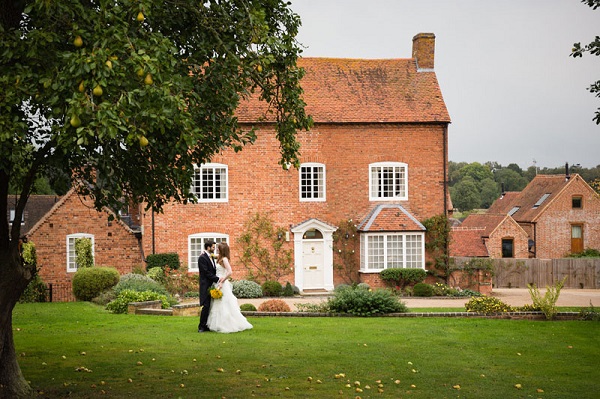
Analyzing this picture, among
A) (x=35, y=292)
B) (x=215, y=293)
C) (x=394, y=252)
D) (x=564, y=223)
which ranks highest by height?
(x=564, y=223)

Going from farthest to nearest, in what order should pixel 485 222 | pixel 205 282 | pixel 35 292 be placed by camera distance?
pixel 485 222 < pixel 35 292 < pixel 205 282

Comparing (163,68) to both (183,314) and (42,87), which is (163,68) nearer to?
(42,87)

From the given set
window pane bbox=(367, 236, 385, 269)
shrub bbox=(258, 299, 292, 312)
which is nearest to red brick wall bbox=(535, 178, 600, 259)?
window pane bbox=(367, 236, 385, 269)

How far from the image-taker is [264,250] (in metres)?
31.4

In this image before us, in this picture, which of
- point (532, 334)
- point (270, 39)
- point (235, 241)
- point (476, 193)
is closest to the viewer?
point (270, 39)

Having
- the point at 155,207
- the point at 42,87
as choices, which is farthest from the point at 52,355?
the point at 42,87

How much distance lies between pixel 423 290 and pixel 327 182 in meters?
6.29

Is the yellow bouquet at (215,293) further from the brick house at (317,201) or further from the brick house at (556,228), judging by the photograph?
the brick house at (556,228)

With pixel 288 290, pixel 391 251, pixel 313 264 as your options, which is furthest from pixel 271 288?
→ pixel 391 251

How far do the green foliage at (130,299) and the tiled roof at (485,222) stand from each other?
112 feet

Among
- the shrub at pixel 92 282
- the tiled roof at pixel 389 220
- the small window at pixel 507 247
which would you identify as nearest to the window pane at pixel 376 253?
the tiled roof at pixel 389 220

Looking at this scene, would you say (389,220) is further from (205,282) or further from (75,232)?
(205,282)

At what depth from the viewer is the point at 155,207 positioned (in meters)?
11.2

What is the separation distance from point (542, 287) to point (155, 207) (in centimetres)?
3539
